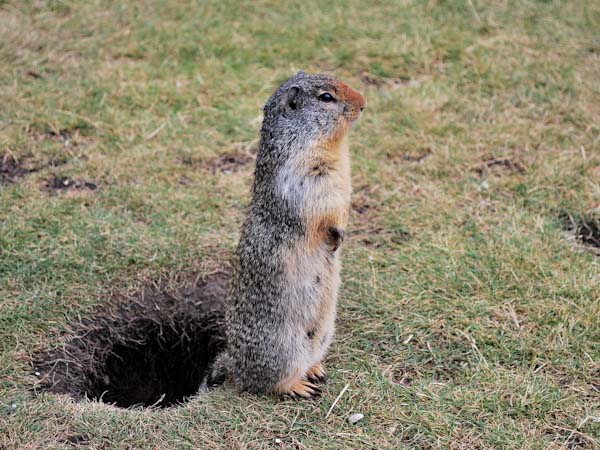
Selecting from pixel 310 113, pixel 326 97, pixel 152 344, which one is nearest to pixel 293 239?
pixel 310 113

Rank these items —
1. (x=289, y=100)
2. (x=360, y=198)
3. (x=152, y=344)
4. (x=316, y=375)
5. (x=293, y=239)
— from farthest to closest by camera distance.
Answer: (x=360, y=198), (x=152, y=344), (x=316, y=375), (x=289, y=100), (x=293, y=239)

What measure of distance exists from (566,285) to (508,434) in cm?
134

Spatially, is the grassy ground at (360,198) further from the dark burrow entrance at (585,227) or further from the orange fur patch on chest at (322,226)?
the orange fur patch on chest at (322,226)

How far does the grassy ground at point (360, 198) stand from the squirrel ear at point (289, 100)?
140 centimetres

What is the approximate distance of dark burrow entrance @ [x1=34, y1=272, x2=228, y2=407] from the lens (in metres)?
4.95

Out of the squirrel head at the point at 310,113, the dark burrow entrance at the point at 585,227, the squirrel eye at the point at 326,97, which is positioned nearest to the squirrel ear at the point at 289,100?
the squirrel head at the point at 310,113

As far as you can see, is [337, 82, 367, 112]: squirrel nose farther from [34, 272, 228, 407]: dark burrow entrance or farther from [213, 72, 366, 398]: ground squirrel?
[34, 272, 228, 407]: dark burrow entrance

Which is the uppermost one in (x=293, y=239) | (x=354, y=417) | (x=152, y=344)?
(x=293, y=239)

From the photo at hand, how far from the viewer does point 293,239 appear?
4316mm

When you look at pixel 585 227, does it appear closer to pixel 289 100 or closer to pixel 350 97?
pixel 350 97

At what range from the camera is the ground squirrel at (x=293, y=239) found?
14.2 feet

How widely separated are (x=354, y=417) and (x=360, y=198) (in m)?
2.16

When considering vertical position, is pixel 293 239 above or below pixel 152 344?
above

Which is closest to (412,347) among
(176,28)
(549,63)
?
(549,63)
